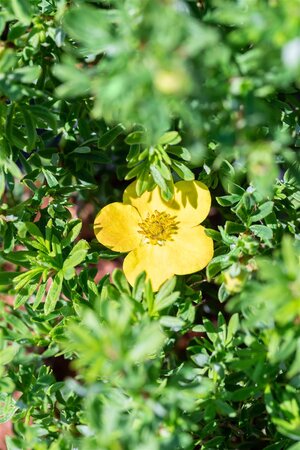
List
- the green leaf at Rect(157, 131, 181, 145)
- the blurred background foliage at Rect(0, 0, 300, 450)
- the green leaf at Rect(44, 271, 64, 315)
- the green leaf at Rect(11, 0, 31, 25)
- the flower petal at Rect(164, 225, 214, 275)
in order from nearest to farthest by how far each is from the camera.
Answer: the blurred background foliage at Rect(0, 0, 300, 450) < the green leaf at Rect(11, 0, 31, 25) < the green leaf at Rect(157, 131, 181, 145) < the green leaf at Rect(44, 271, 64, 315) < the flower petal at Rect(164, 225, 214, 275)

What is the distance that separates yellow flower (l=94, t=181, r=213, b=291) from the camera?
1.34 metres

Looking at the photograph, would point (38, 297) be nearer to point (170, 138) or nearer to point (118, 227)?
point (118, 227)

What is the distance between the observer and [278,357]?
896mm

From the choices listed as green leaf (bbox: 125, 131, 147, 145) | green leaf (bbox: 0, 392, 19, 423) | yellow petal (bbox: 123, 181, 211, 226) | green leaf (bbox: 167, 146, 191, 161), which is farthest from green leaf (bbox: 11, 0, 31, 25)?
green leaf (bbox: 0, 392, 19, 423)

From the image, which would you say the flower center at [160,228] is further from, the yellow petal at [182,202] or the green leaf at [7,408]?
the green leaf at [7,408]

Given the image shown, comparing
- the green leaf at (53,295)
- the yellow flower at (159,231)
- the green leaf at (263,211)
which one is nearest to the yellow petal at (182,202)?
the yellow flower at (159,231)

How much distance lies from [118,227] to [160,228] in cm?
9

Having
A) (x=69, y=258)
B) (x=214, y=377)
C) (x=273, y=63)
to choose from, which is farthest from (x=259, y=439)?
(x=273, y=63)

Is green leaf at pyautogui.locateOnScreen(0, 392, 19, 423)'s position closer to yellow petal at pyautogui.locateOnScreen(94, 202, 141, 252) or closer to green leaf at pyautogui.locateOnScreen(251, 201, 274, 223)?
yellow petal at pyautogui.locateOnScreen(94, 202, 141, 252)

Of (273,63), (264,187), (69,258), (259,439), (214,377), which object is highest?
(273,63)

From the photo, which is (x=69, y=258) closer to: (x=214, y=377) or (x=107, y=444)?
(x=214, y=377)

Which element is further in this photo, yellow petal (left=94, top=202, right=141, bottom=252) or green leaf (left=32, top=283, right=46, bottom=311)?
yellow petal (left=94, top=202, right=141, bottom=252)

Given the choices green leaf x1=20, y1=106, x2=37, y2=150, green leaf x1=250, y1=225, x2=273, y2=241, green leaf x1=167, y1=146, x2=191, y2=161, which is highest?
green leaf x1=20, y1=106, x2=37, y2=150

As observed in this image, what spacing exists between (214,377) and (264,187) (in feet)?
1.53
